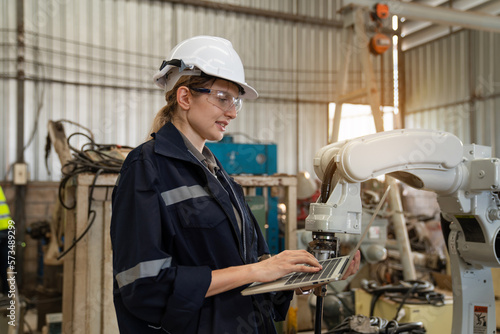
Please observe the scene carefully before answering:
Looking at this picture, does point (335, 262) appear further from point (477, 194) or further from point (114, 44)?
point (114, 44)

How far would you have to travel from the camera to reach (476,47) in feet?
22.7

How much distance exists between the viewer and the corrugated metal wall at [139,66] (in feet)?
18.6

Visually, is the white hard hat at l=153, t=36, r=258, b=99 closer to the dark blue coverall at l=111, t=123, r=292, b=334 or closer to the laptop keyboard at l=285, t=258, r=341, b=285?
the dark blue coverall at l=111, t=123, r=292, b=334

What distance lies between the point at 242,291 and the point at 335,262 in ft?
0.81

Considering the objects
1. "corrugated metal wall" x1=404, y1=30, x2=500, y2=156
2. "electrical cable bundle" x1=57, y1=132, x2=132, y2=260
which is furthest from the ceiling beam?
"corrugated metal wall" x1=404, y1=30, x2=500, y2=156

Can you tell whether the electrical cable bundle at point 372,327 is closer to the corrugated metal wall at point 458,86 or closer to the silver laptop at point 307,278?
the silver laptop at point 307,278

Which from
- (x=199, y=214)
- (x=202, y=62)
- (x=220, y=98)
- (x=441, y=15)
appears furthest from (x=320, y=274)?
(x=441, y=15)

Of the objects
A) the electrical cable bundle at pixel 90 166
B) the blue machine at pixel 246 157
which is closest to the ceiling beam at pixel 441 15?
the blue machine at pixel 246 157

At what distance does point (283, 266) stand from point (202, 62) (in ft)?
1.97

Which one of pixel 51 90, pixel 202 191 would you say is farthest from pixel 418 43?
pixel 202 191

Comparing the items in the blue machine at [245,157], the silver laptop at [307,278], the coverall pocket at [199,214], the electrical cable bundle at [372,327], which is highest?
the blue machine at [245,157]

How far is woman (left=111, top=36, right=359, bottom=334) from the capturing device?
977mm

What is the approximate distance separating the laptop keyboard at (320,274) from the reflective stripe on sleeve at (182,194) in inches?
12.4

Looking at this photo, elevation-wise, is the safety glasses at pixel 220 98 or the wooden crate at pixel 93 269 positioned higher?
the safety glasses at pixel 220 98
